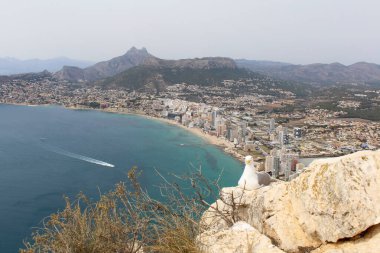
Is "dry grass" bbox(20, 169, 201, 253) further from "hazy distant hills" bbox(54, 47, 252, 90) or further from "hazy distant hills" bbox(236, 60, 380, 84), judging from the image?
"hazy distant hills" bbox(236, 60, 380, 84)

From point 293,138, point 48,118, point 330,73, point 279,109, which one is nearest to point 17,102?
point 48,118

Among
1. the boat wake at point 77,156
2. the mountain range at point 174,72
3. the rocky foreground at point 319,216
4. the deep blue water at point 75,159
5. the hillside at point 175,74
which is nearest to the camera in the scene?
the rocky foreground at point 319,216

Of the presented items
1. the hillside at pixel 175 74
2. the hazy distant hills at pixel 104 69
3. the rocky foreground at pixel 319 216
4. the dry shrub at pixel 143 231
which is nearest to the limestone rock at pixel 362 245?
the rocky foreground at pixel 319 216

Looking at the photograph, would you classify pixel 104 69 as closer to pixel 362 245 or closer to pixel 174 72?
pixel 174 72

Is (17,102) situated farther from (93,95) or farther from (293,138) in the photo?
(293,138)

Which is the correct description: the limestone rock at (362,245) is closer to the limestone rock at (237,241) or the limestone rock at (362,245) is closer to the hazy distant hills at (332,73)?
the limestone rock at (237,241)

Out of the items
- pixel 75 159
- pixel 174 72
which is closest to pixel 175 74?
pixel 174 72
